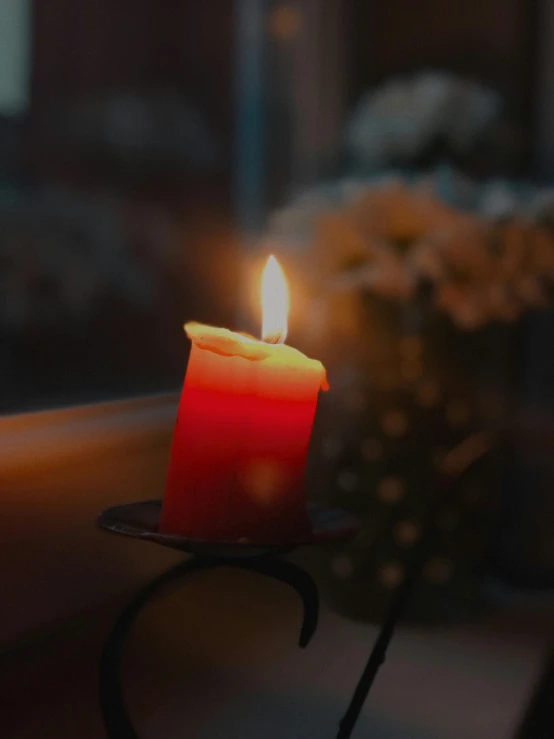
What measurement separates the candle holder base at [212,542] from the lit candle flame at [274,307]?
91 millimetres

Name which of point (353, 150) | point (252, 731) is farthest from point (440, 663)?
point (353, 150)

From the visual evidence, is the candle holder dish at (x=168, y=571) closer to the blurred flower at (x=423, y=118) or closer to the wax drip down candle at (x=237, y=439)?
the wax drip down candle at (x=237, y=439)

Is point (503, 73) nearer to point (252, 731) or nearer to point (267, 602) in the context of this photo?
point (267, 602)

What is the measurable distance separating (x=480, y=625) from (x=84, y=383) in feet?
1.51

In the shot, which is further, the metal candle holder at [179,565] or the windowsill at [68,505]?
the windowsill at [68,505]

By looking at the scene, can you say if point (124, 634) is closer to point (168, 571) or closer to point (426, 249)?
point (168, 571)

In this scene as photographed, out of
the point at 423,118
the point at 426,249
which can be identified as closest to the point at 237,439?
the point at 426,249

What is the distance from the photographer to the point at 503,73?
1.07m

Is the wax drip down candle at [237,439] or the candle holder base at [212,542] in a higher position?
the wax drip down candle at [237,439]

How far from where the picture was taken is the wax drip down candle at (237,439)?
1.24 feet

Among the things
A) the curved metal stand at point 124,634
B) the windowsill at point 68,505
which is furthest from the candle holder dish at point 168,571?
the windowsill at point 68,505

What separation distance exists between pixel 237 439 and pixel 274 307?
0.08 meters

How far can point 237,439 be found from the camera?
1.25 ft

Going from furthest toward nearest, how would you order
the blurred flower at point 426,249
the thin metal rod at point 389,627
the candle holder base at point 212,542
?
the blurred flower at point 426,249 → the thin metal rod at point 389,627 → the candle holder base at point 212,542
